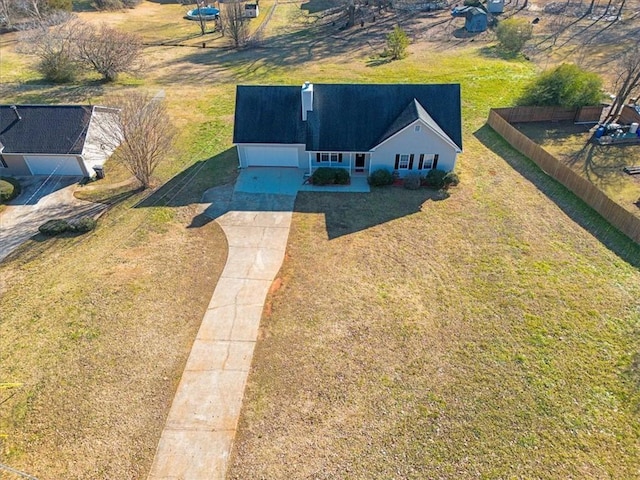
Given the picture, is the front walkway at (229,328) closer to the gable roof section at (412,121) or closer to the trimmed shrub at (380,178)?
the trimmed shrub at (380,178)

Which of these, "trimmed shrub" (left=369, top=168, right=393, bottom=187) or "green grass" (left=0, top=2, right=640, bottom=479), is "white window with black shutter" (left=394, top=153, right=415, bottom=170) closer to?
"trimmed shrub" (left=369, top=168, right=393, bottom=187)

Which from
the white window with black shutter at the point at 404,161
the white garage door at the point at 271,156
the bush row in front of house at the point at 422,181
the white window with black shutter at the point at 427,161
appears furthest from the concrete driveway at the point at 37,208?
the white window with black shutter at the point at 427,161

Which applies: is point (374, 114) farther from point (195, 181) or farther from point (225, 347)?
point (225, 347)

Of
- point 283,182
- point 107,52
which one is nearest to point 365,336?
point 283,182

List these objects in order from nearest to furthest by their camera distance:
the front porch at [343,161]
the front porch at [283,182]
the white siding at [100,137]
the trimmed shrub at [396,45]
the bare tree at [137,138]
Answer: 1. the bare tree at [137,138]
2. the front porch at [283,182]
3. the front porch at [343,161]
4. the white siding at [100,137]
5. the trimmed shrub at [396,45]

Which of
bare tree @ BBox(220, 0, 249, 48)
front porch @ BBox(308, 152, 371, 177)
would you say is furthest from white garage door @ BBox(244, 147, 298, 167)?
bare tree @ BBox(220, 0, 249, 48)
